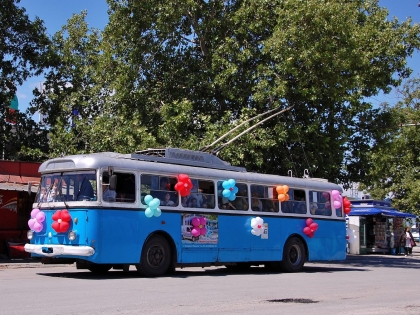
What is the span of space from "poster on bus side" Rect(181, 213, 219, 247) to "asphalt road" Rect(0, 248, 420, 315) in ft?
3.09

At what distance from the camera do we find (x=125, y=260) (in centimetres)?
1493

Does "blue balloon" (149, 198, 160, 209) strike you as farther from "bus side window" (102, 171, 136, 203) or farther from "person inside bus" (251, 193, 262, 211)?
"person inside bus" (251, 193, 262, 211)

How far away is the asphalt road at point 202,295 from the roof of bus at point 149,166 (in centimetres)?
259

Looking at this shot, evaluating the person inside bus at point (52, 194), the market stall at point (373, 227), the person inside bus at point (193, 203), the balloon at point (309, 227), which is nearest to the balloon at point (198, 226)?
the person inside bus at point (193, 203)

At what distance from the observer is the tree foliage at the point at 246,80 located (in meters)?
24.1

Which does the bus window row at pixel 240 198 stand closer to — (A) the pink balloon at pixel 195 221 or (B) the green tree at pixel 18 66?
(A) the pink balloon at pixel 195 221

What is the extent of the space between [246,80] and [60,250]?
529 inches

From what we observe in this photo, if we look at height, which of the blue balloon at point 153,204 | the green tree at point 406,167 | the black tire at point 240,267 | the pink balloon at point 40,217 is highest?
the green tree at point 406,167

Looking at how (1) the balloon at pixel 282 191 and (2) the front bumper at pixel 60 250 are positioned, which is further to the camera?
(1) the balloon at pixel 282 191

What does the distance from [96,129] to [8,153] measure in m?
7.50

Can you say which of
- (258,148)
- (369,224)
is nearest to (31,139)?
(258,148)

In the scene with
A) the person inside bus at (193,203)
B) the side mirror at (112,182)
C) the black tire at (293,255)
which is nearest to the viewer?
the side mirror at (112,182)

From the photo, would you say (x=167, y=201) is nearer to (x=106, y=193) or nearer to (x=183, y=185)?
(x=183, y=185)

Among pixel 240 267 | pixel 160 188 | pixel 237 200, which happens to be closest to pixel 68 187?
pixel 160 188
